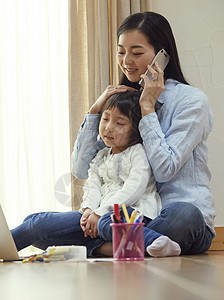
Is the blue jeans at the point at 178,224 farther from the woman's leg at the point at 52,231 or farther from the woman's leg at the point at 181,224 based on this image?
the woman's leg at the point at 52,231

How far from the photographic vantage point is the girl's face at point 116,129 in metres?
1.82

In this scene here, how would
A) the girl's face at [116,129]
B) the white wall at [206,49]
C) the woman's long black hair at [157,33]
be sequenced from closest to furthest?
the girl's face at [116,129] → the woman's long black hair at [157,33] → the white wall at [206,49]

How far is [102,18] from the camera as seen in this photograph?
3.05m

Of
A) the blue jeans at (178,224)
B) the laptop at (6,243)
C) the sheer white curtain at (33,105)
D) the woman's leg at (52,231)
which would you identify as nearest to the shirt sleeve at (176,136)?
the blue jeans at (178,224)

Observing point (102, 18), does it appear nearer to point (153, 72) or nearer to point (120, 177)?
point (153, 72)

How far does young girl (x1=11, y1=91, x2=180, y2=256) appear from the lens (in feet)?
5.70

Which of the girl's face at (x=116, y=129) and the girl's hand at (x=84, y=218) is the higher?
the girl's face at (x=116, y=129)

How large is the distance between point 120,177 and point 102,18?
1535mm

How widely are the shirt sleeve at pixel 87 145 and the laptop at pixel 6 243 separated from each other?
2.25 ft

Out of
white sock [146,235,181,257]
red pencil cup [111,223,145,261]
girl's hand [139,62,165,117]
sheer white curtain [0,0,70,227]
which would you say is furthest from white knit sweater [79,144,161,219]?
sheer white curtain [0,0,70,227]

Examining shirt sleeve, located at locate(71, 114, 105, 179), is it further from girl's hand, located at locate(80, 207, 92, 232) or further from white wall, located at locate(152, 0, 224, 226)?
white wall, located at locate(152, 0, 224, 226)

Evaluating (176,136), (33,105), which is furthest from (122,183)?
(33,105)

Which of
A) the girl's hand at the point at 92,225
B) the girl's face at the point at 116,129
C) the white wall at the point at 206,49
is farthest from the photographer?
the white wall at the point at 206,49

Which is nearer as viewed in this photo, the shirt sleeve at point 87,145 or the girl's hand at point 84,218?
the girl's hand at point 84,218
